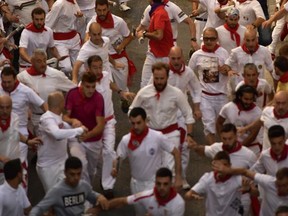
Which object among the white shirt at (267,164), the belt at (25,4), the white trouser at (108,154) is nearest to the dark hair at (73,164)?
the white trouser at (108,154)

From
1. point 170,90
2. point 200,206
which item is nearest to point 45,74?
point 170,90

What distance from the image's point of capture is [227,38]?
14039 millimetres

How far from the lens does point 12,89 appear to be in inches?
469

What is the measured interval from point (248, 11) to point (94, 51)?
299 centimetres

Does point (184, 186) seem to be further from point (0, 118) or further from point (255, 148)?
point (0, 118)

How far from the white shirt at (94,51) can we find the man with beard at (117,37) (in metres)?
0.75

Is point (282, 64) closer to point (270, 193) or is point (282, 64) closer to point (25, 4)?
point (270, 193)

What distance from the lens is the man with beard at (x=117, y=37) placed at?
14383mm

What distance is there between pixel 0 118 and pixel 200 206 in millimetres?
2870

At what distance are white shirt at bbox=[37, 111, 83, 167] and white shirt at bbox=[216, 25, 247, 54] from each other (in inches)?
137

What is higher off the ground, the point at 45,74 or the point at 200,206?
the point at 45,74

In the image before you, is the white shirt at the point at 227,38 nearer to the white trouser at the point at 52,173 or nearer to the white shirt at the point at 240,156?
the white shirt at the point at 240,156

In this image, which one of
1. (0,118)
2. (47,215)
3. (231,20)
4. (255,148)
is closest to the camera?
(47,215)

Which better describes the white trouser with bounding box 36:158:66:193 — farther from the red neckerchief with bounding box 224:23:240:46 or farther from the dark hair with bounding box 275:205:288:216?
the red neckerchief with bounding box 224:23:240:46
